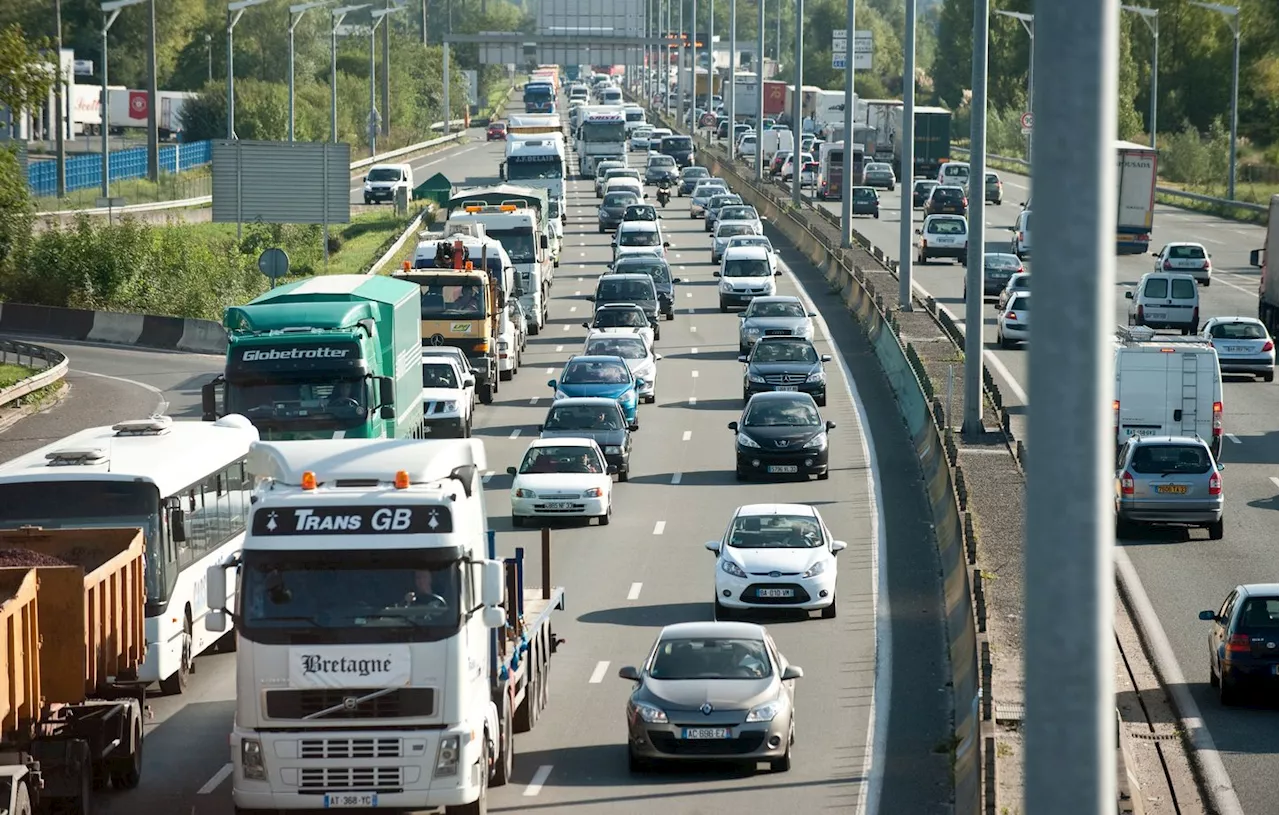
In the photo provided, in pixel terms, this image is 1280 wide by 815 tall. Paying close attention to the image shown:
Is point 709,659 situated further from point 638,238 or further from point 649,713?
point 638,238

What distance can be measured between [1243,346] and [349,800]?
115ft

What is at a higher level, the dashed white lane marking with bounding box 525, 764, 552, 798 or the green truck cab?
the green truck cab

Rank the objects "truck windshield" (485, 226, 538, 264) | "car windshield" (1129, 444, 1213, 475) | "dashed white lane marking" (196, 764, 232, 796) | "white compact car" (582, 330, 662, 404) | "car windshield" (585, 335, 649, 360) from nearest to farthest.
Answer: "dashed white lane marking" (196, 764, 232, 796) → "car windshield" (1129, 444, 1213, 475) → "white compact car" (582, 330, 662, 404) → "car windshield" (585, 335, 649, 360) → "truck windshield" (485, 226, 538, 264)

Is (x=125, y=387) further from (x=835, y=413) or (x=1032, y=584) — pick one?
(x=1032, y=584)

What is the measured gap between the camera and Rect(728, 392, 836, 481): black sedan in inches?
1399

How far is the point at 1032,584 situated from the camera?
20.2ft

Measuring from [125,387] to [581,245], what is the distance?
110 feet

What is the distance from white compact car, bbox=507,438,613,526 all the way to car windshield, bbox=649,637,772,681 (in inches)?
492

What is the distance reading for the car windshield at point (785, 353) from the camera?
1708 inches

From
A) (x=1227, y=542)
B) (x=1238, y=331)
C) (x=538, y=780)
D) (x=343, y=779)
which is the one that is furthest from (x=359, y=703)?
(x=1238, y=331)

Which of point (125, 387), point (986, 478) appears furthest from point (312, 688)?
point (125, 387)

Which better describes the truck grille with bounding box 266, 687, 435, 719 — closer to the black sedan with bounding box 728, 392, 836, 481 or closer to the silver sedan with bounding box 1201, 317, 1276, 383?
the black sedan with bounding box 728, 392, 836, 481

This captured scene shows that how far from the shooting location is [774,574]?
25531 mm

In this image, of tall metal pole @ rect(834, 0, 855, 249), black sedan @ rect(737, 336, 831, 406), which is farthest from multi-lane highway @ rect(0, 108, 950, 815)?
tall metal pole @ rect(834, 0, 855, 249)
